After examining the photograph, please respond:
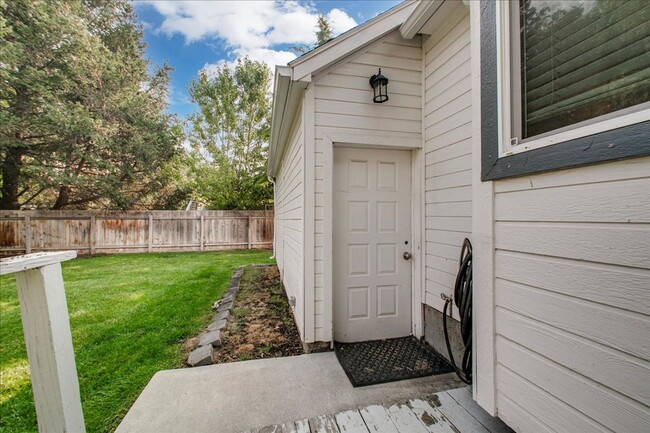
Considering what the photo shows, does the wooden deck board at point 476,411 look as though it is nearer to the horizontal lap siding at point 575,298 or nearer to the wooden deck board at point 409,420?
the wooden deck board at point 409,420

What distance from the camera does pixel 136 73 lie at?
10977 millimetres

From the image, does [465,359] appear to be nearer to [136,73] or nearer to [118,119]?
[118,119]

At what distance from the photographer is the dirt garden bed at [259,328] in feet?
9.35

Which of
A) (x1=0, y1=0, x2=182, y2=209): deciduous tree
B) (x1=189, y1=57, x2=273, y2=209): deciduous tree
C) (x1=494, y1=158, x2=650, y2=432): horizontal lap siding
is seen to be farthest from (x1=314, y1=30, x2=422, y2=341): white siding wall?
(x1=189, y1=57, x2=273, y2=209): deciduous tree

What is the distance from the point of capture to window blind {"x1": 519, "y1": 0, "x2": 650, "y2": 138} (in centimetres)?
107

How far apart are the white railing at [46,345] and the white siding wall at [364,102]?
196cm

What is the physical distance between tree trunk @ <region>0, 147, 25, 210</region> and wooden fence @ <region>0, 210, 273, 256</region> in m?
1.50

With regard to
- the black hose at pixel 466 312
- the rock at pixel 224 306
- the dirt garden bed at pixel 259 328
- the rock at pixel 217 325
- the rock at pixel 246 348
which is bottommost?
the dirt garden bed at pixel 259 328

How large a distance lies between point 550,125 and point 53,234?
12.7 meters

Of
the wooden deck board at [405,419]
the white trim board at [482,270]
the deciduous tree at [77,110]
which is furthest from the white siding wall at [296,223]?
the deciduous tree at [77,110]

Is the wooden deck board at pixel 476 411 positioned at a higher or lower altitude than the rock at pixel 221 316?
higher

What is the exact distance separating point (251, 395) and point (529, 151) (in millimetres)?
2456

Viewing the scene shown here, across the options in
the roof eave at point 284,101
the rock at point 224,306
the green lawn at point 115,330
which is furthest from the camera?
the rock at point 224,306

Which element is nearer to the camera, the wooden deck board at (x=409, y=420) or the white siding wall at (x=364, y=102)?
the wooden deck board at (x=409, y=420)
